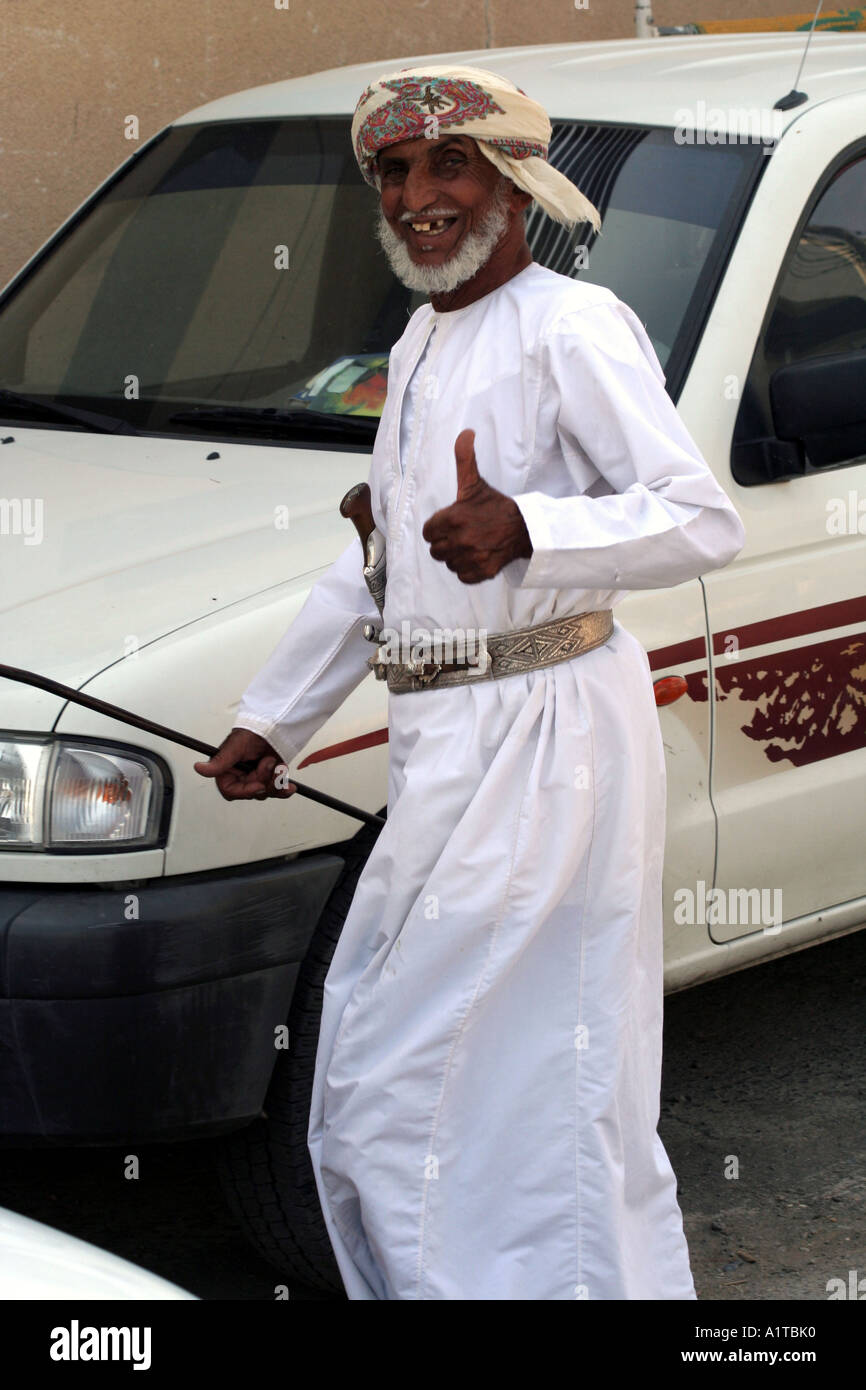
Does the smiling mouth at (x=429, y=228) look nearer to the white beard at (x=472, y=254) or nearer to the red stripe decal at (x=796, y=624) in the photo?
the white beard at (x=472, y=254)

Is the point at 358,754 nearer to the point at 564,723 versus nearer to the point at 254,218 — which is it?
the point at 564,723

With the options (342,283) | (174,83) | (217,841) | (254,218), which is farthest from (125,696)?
(174,83)

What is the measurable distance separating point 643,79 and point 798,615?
1.24m

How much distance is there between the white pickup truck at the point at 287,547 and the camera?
2.60m

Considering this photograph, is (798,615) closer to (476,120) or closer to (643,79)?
(643,79)

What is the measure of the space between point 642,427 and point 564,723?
1.32 feet

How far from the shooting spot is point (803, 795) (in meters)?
3.39

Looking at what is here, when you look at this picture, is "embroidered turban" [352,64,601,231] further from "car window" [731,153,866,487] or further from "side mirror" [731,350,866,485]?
"car window" [731,153,866,487]

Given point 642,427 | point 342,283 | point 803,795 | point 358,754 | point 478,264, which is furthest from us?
point 342,283

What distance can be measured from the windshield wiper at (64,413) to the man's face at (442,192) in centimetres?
133

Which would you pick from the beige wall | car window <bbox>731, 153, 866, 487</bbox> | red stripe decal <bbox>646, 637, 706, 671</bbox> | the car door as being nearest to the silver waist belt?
red stripe decal <bbox>646, 637, 706, 671</bbox>

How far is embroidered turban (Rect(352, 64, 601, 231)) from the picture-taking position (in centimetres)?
227

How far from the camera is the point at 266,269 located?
12.5 feet

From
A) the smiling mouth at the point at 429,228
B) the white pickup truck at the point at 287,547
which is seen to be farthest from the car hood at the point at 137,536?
the smiling mouth at the point at 429,228
